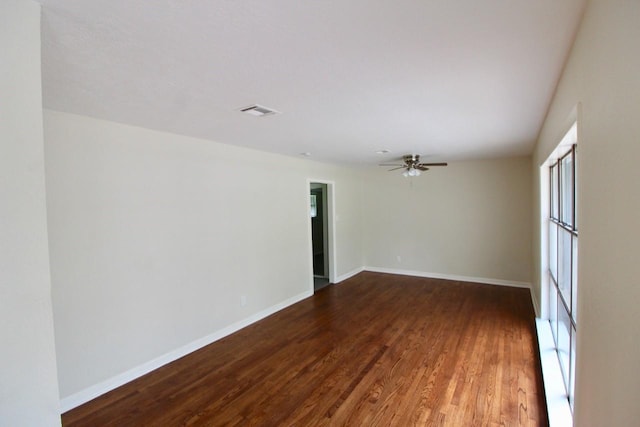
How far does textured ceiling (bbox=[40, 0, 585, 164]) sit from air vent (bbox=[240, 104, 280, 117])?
0.09 metres

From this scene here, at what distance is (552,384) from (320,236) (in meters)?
6.38

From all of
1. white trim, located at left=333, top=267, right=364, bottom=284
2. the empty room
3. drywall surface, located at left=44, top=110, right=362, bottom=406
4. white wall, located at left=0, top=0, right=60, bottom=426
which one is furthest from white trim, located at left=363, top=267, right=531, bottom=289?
white wall, located at left=0, top=0, right=60, bottom=426

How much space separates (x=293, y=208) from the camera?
499cm

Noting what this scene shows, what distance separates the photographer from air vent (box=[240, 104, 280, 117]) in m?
2.35

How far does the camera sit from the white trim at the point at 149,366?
2.55m

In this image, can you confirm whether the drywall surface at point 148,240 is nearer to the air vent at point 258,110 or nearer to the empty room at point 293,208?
the empty room at point 293,208

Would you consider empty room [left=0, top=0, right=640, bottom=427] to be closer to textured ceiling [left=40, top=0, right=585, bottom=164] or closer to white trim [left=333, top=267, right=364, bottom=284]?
textured ceiling [left=40, top=0, right=585, bottom=164]

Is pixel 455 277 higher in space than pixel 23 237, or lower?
lower

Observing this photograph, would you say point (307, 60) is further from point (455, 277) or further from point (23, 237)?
point (455, 277)

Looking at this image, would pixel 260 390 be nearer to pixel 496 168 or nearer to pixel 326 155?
pixel 326 155

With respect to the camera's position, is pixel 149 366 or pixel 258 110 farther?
pixel 149 366

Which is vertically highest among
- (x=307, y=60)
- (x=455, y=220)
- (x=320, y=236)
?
(x=307, y=60)

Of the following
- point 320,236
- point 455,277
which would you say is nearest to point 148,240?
point 455,277

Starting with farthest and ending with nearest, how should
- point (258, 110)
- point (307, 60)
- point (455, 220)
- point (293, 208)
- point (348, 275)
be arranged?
point (348, 275)
point (455, 220)
point (293, 208)
point (258, 110)
point (307, 60)
